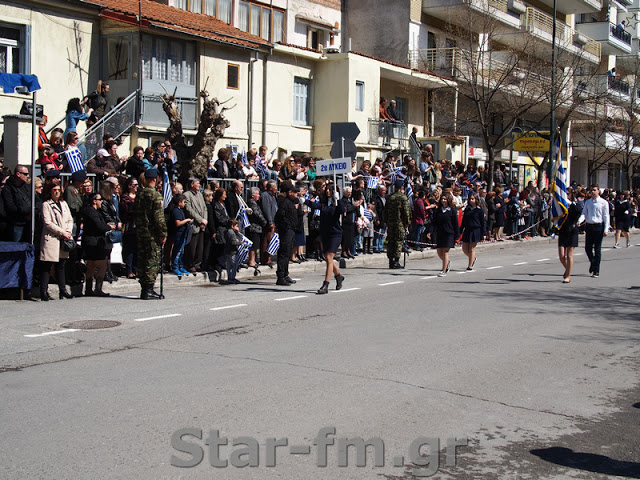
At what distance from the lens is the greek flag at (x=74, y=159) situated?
642 inches

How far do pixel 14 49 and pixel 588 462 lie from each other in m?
20.9

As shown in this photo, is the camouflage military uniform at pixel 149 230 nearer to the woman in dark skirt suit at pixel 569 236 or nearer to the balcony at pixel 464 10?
the woman in dark skirt suit at pixel 569 236

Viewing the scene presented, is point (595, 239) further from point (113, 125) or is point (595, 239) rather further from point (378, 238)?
point (113, 125)

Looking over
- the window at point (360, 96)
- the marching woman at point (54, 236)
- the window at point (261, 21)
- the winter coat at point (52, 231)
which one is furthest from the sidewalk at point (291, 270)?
the window at point (261, 21)

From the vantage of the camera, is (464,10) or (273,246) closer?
(273,246)

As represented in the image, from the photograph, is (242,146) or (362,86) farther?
(362,86)

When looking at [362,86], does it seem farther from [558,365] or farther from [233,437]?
[233,437]

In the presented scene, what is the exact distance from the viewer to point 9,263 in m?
12.1

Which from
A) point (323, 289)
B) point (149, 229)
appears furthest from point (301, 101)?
point (149, 229)

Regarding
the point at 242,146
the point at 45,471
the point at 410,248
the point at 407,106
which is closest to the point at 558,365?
the point at 45,471

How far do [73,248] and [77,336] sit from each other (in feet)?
11.8

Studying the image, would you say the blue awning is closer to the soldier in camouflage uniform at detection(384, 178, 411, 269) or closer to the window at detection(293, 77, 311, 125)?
the soldier in camouflage uniform at detection(384, 178, 411, 269)

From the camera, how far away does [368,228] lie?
20547 millimetres

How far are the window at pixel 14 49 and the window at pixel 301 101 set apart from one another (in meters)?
11.5
